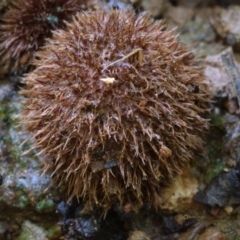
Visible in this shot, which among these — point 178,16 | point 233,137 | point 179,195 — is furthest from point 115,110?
point 178,16

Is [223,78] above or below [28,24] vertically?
above

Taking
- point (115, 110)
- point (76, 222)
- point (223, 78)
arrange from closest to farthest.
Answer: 1. point (115, 110)
2. point (76, 222)
3. point (223, 78)

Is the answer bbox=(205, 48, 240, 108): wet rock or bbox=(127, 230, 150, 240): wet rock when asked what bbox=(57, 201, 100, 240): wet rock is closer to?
bbox=(127, 230, 150, 240): wet rock

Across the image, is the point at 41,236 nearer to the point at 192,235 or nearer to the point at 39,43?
the point at 192,235

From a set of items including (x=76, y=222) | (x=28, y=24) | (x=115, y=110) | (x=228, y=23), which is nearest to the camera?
(x=115, y=110)

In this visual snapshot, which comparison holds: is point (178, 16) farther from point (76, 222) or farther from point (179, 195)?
point (76, 222)

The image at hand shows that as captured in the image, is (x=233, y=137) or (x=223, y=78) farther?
(x=223, y=78)

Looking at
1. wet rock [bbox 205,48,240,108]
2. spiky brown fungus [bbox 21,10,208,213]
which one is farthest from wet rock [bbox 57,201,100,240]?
wet rock [bbox 205,48,240,108]

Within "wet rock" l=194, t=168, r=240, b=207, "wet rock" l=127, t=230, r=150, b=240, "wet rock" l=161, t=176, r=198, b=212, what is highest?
"wet rock" l=194, t=168, r=240, b=207
